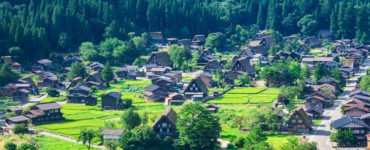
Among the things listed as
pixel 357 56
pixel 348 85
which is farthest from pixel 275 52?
pixel 348 85

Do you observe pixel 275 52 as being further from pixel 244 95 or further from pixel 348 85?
pixel 244 95

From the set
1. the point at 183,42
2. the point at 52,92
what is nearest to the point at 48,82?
the point at 52,92

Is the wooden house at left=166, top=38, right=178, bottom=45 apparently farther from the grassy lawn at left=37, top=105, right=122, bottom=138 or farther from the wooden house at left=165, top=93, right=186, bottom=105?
the grassy lawn at left=37, top=105, right=122, bottom=138

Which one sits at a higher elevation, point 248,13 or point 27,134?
point 248,13

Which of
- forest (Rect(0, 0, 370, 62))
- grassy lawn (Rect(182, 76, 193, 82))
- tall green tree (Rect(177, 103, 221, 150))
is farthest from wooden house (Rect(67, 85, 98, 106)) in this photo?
forest (Rect(0, 0, 370, 62))

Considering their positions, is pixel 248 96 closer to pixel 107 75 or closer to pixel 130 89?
pixel 130 89
